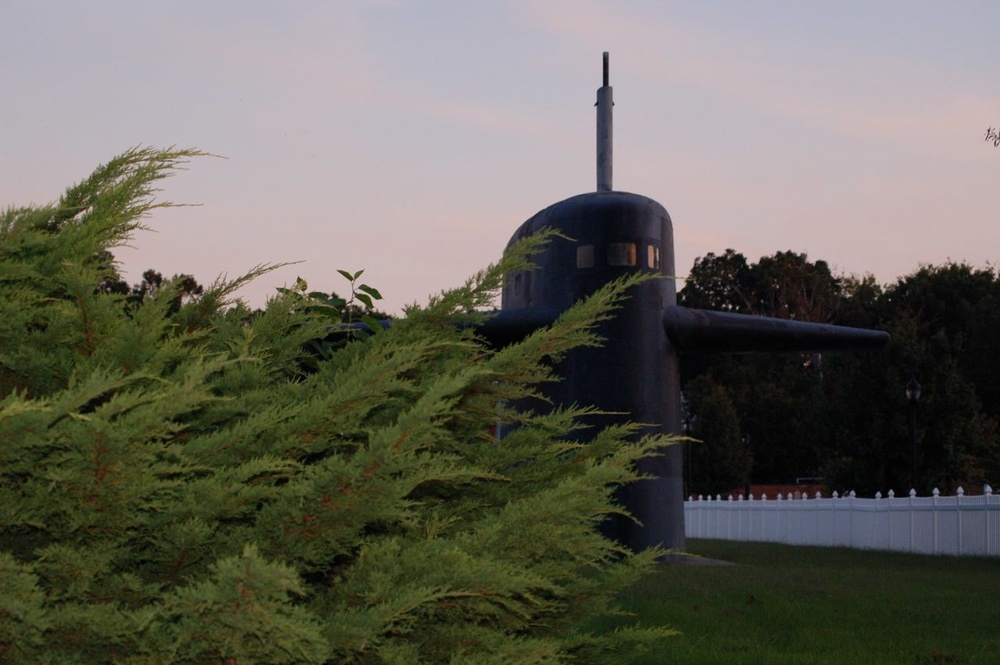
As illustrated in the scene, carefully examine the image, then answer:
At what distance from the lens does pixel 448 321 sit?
3.86 metres

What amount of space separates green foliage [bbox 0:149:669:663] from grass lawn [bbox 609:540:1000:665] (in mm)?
2473

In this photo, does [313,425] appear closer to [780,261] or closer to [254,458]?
[254,458]

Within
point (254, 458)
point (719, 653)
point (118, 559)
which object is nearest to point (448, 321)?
point (254, 458)

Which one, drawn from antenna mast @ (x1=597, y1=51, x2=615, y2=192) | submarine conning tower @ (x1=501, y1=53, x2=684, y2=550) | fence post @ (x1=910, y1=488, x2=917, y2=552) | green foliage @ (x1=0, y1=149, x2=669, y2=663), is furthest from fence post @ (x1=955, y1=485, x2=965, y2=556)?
green foliage @ (x1=0, y1=149, x2=669, y2=663)

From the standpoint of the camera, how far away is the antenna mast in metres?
17.0

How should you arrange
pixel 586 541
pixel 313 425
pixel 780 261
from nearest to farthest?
pixel 313 425 < pixel 586 541 < pixel 780 261

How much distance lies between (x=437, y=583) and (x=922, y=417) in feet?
116

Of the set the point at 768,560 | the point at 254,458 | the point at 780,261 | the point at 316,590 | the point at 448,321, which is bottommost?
the point at 768,560

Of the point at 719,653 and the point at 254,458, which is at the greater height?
the point at 254,458

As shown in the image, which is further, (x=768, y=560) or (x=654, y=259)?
(x=768, y=560)

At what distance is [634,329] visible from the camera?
52.1ft

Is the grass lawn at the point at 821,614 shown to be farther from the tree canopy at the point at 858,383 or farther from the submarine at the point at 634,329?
the tree canopy at the point at 858,383

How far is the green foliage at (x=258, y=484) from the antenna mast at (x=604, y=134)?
44.3 feet

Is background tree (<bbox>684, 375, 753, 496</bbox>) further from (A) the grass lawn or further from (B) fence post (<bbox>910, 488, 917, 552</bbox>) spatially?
(A) the grass lawn
